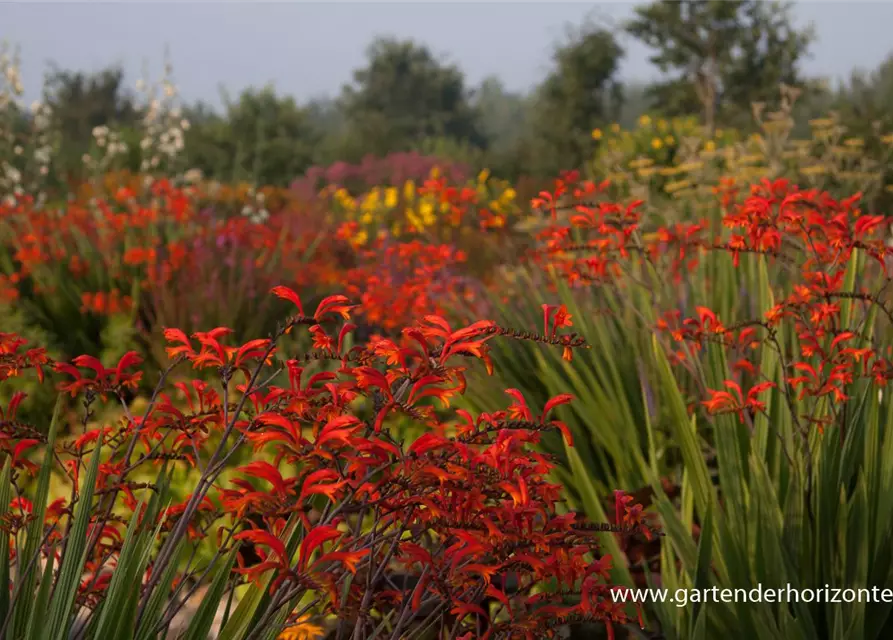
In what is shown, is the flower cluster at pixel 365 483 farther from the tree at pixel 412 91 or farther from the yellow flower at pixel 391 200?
the tree at pixel 412 91

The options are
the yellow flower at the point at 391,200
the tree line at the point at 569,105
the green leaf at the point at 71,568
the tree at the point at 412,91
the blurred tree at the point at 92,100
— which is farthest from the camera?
the tree at the point at 412,91

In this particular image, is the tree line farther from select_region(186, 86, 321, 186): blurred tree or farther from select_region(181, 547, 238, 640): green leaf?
select_region(181, 547, 238, 640): green leaf

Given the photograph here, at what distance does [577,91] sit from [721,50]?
615cm

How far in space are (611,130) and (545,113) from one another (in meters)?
7.85

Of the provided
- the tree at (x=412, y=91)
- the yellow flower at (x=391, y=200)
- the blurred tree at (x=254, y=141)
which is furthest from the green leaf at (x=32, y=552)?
the tree at (x=412, y=91)

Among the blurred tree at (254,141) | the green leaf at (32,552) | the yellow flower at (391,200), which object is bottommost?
the green leaf at (32,552)

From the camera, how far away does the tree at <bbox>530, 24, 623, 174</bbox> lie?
24703 millimetres

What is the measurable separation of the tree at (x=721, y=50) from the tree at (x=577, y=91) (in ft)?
9.00

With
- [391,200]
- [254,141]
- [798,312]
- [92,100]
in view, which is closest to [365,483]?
[798,312]

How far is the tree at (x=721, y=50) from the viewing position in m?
27.7

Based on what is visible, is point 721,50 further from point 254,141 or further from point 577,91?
point 254,141

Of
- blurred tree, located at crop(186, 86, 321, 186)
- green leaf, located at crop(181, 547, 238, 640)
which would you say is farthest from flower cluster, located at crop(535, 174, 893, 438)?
blurred tree, located at crop(186, 86, 321, 186)

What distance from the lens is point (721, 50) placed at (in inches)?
1119

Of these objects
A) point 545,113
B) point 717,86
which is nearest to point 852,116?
point 545,113
